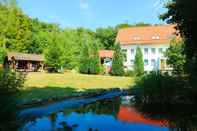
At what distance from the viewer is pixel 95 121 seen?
12.2 meters

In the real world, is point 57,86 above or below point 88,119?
above

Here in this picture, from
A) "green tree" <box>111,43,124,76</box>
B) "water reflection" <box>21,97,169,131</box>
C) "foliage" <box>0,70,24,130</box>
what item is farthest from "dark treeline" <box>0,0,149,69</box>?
"foliage" <box>0,70,24,130</box>

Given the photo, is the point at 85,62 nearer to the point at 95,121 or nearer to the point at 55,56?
the point at 55,56

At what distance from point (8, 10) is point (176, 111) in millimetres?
55762

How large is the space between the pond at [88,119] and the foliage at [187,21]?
11.0 ft

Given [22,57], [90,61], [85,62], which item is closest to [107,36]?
[22,57]

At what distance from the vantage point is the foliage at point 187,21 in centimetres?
1412

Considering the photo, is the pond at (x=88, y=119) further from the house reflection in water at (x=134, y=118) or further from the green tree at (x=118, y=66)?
the green tree at (x=118, y=66)

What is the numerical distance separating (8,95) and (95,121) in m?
4.42

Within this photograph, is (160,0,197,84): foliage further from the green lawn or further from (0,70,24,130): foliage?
(0,70,24,130): foliage

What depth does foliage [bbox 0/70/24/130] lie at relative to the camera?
8.23 m

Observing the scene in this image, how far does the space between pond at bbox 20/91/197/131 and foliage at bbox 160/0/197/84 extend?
11.0 ft

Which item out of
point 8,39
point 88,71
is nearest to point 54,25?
point 8,39

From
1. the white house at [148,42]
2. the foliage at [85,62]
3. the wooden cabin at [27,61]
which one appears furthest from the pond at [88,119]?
the white house at [148,42]
